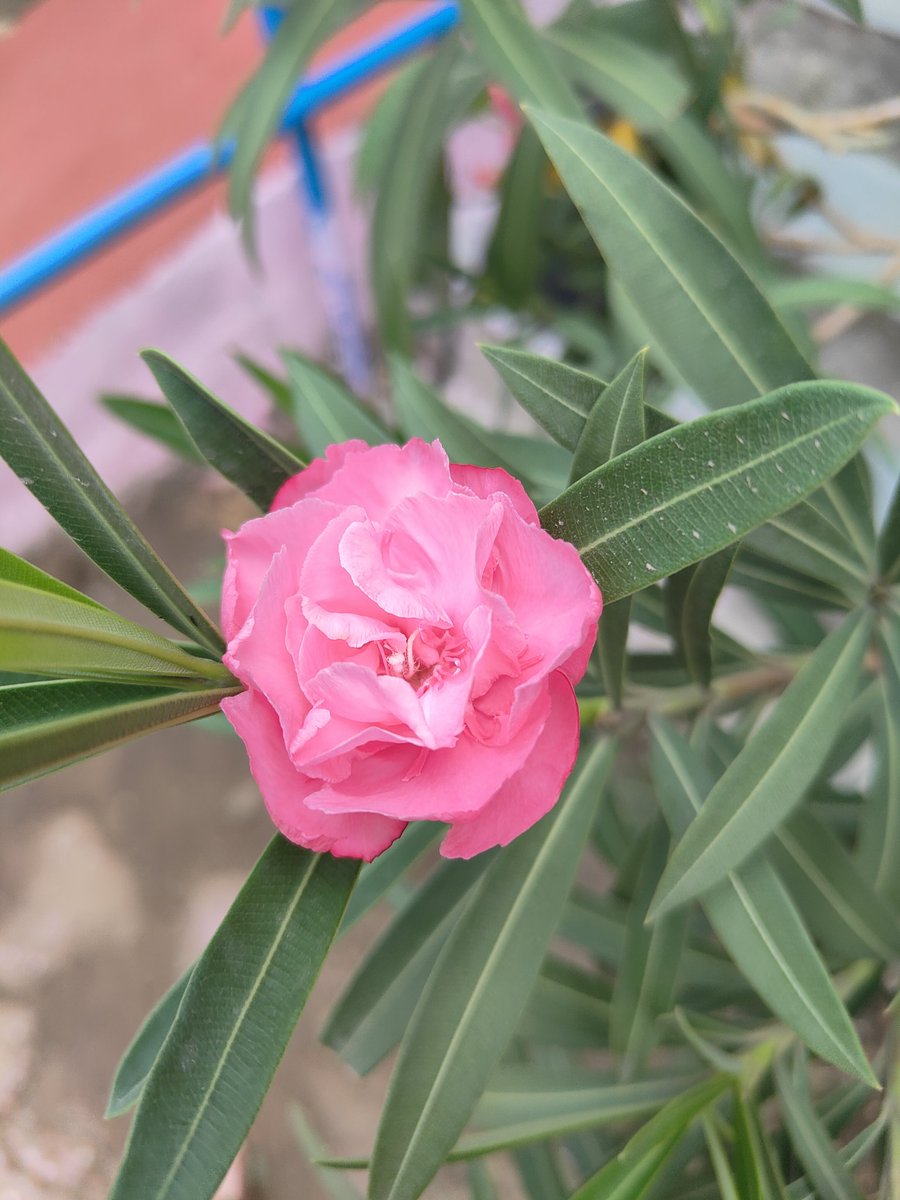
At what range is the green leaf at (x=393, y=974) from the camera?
54 centimetres

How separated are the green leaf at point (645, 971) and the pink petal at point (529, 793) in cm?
30

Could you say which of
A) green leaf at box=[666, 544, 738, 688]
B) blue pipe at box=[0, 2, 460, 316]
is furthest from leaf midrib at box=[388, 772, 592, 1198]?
blue pipe at box=[0, 2, 460, 316]

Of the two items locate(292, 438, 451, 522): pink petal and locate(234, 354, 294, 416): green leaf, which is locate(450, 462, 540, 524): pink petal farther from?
locate(234, 354, 294, 416): green leaf

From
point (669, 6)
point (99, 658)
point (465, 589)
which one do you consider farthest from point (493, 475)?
point (669, 6)

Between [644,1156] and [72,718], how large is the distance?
41cm

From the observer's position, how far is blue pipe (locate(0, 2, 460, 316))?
1.07 m

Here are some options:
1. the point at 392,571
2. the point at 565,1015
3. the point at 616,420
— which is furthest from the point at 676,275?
the point at 565,1015

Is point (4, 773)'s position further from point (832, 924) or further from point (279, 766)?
point (832, 924)

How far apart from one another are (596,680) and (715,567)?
0.47 ft

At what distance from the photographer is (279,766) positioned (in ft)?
1.04

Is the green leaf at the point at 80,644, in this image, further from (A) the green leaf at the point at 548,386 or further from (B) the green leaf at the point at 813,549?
(B) the green leaf at the point at 813,549

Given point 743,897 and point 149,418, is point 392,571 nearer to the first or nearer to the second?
point 743,897

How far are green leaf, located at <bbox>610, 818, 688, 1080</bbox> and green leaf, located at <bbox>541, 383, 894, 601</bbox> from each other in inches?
12.7

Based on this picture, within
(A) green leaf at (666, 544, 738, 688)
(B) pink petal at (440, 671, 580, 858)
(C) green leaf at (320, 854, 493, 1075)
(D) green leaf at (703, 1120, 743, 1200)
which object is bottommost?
(D) green leaf at (703, 1120, 743, 1200)
